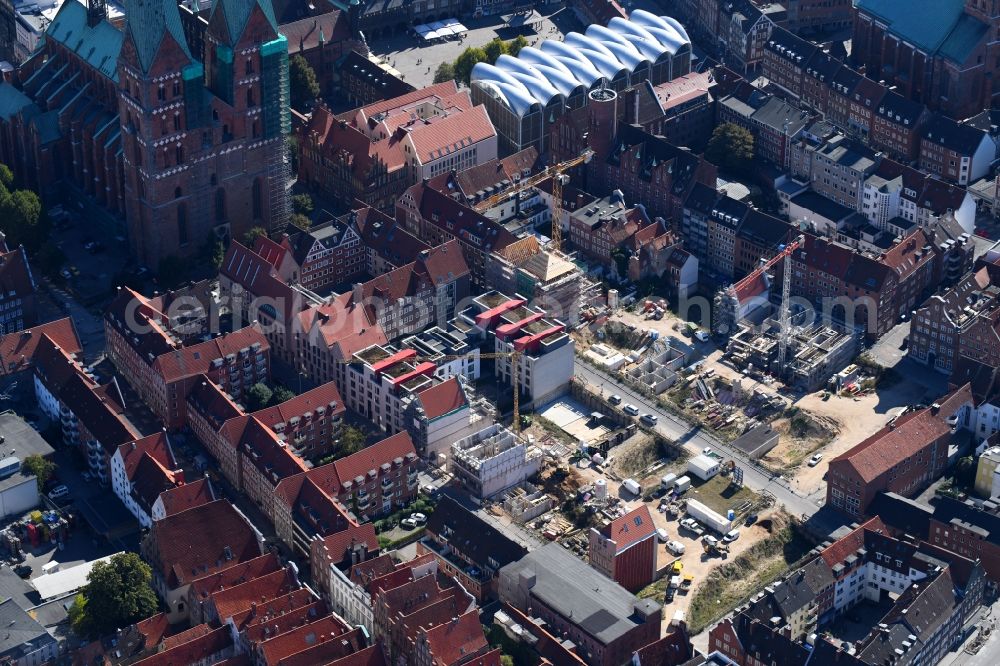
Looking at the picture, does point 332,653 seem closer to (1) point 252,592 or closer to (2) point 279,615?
(2) point 279,615

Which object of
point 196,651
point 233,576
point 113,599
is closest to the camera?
point 196,651

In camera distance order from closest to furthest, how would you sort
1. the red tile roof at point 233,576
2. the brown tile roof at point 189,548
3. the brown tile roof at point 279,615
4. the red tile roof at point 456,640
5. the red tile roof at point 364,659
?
Answer: the red tile roof at point 364,659
the red tile roof at point 456,640
the brown tile roof at point 279,615
the red tile roof at point 233,576
the brown tile roof at point 189,548

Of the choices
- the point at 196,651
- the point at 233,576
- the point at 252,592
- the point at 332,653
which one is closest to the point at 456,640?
the point at 332,653

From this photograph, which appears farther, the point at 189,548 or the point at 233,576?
the point at 189,548

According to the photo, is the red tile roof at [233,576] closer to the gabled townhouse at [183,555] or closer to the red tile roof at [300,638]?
the gabled townhouse at [183,555]

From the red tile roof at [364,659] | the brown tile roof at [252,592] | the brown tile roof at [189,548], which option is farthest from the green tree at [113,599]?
the red tile roof at [364,659]

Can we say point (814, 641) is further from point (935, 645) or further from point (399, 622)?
point (399, 622)
